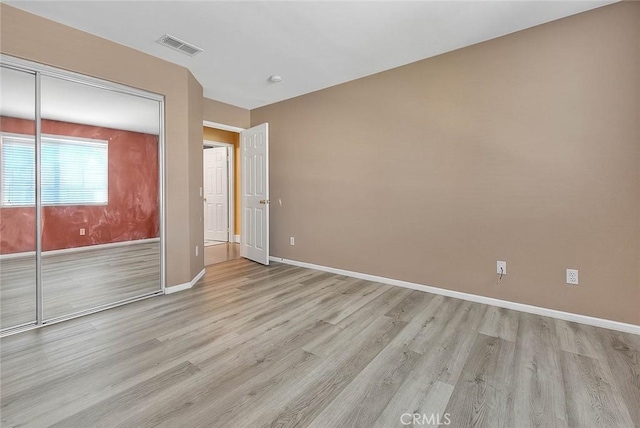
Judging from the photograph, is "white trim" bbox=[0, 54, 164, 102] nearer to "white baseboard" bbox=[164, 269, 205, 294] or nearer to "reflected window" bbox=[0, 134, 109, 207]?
"reflected window" bbox=[0, 134, 109, 207]

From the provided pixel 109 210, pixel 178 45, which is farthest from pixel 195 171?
pixel 178 45

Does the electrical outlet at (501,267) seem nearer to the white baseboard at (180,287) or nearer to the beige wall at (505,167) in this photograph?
the beige wall at (505,167)

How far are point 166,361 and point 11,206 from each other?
6.28 feet

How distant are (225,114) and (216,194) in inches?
96.0

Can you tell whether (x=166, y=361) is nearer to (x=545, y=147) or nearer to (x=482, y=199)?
(x=482, y=199)

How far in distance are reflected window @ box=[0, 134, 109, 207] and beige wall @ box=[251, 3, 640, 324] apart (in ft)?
8.68

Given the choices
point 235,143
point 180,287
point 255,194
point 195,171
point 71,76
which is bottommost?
point 180,287

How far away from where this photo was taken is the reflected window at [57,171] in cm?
231

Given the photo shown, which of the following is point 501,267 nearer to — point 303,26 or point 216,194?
point 303,26

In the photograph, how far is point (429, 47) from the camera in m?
2.87

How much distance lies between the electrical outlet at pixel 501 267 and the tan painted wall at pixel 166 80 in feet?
11.0

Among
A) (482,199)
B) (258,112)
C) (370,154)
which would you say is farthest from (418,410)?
(258,112)

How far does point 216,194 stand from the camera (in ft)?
21.3

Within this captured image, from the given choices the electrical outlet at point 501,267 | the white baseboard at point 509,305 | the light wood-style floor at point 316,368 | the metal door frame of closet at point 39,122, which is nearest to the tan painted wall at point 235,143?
the metal door frame of closet at point 39,122
